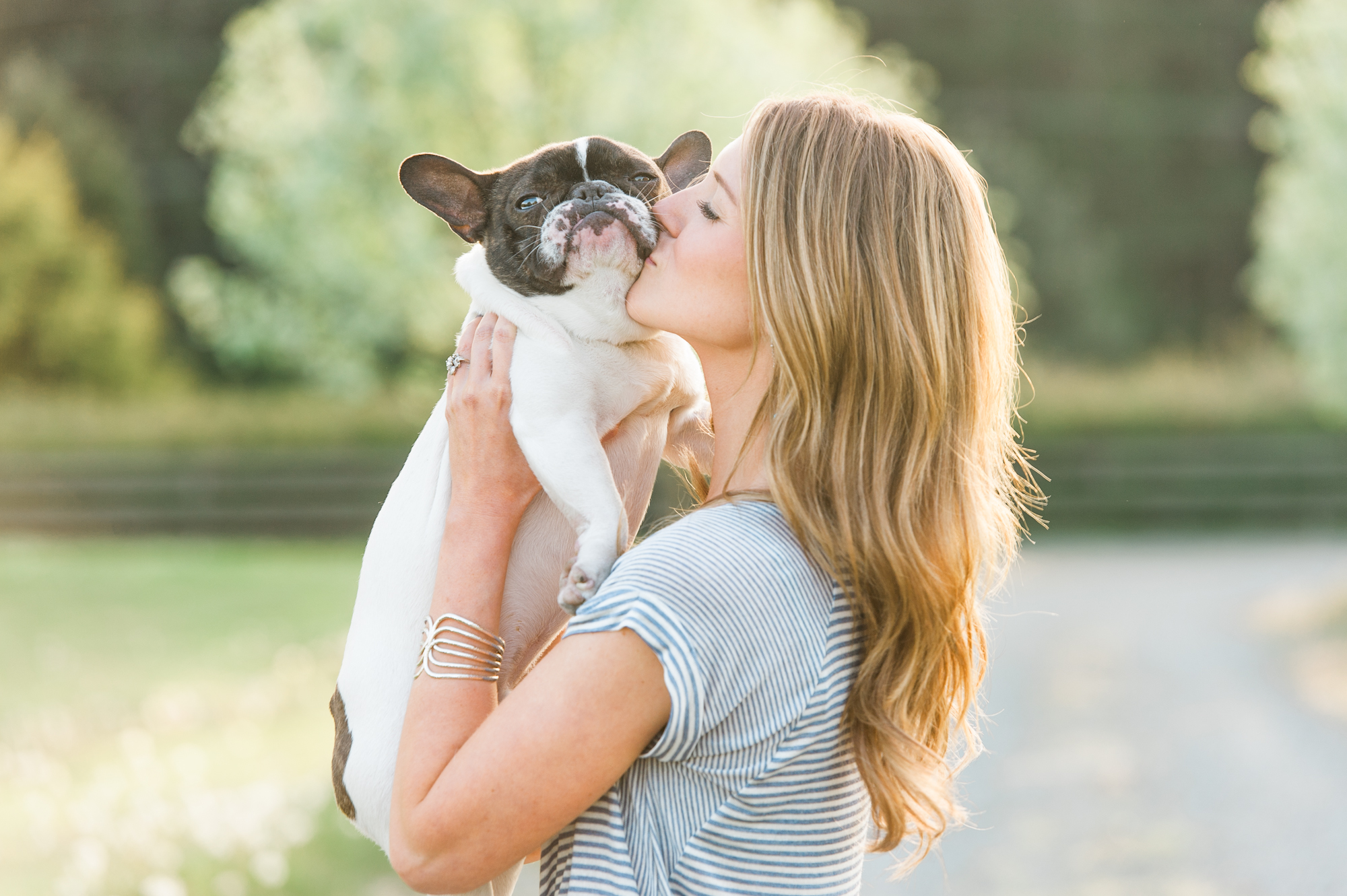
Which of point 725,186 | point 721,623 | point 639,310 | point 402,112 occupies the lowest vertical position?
point 402,112

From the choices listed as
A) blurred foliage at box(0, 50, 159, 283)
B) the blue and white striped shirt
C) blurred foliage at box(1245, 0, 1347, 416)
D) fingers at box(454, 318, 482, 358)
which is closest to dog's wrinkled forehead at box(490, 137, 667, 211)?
fingers at box(454, 318, 482, 358)

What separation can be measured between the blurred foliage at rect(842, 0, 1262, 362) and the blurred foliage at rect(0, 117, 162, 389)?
1795 cm

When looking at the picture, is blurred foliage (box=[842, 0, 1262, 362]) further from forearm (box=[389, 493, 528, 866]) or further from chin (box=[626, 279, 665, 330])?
forearm (box=[389, 493, 528, 866])

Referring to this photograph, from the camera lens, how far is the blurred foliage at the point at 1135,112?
1091 inches

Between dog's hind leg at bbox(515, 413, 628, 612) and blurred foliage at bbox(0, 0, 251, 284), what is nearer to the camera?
dog's hind leg at bbox(515, 413, 628, 612)

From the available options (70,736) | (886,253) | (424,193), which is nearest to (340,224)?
(70,736)

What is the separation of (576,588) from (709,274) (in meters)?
0.55

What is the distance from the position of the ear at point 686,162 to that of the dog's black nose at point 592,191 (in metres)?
0.29

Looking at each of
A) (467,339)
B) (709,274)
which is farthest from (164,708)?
(709,274)

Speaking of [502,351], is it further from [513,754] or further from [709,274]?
[513,754]

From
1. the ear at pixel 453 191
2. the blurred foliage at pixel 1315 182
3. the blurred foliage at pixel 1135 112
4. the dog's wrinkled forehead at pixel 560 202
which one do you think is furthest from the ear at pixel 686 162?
the blurred foliage at pixel 1135 112

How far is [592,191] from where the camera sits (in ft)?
7.70

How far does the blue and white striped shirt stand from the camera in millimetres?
1458

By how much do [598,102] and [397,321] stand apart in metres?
3.44
